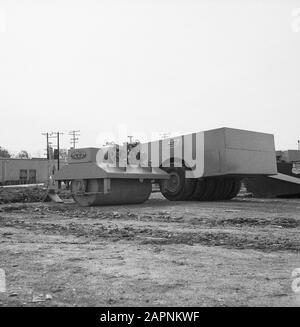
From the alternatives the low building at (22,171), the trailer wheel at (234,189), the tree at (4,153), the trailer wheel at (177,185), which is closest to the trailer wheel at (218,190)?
the trailer wheel at (234,189)

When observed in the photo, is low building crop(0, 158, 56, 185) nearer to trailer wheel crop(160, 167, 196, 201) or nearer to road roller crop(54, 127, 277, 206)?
trailer wheel crop(160, 167, 196, 201)

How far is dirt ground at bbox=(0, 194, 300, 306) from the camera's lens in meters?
3.75

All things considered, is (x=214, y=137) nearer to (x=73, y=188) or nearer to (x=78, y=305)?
(x=73, y=188)

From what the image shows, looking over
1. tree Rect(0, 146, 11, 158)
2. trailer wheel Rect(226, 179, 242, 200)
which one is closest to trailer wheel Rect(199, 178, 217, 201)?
trailer wheel Rect(226, 179, 242, 200)

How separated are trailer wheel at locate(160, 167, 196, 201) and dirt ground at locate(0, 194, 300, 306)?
6.64 meters

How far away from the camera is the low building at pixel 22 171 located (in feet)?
218

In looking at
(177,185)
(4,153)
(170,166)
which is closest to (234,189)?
(177,185)

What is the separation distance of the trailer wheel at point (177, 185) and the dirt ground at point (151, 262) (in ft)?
21.8

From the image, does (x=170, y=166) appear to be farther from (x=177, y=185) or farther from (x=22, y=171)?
(x=22, y=171)

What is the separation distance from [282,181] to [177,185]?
14.0 ft

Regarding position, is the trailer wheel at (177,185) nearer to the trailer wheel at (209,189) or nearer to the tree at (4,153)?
the trailer wheel at (209,189)

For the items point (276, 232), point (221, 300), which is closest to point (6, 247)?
point (221, 300)

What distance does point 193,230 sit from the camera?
780 centimetres
